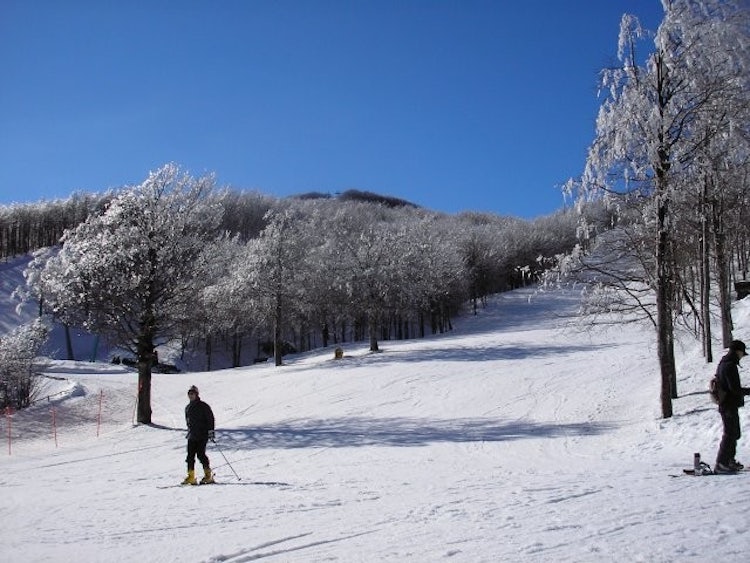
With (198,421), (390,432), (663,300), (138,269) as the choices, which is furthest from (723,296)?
(138,269)

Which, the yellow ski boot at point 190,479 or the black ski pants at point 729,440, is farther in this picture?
the yellow ski boot at point 190,479

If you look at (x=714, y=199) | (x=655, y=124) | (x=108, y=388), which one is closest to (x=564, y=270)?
(x=655, y=124)

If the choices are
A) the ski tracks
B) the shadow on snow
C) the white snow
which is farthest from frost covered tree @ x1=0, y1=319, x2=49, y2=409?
the ski tracks

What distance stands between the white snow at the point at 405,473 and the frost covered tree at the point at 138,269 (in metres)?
4.39

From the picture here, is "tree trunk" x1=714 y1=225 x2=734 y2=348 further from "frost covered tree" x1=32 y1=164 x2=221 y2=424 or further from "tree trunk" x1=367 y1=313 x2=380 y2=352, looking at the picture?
"tree trunk" x1=367 y1=313 x2=380 y2=352

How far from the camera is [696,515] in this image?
6.87m

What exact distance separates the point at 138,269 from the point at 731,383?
20.7 meters

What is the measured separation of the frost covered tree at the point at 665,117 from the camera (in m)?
13.8

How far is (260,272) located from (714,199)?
32.3 meters

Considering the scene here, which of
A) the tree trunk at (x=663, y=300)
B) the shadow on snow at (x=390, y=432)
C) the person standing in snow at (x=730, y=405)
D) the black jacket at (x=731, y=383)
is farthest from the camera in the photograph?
the shadow on snow at (x=390, y=432)

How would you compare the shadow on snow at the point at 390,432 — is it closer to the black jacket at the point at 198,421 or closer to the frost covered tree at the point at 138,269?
the black jacket at the point at 198,421

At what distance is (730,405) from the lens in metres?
9.68

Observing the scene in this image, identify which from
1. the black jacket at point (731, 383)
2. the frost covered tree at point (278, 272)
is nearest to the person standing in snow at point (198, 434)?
the black jacket at point (731, 383)

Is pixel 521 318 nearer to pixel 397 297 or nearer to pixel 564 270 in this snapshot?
pixel 397 297
